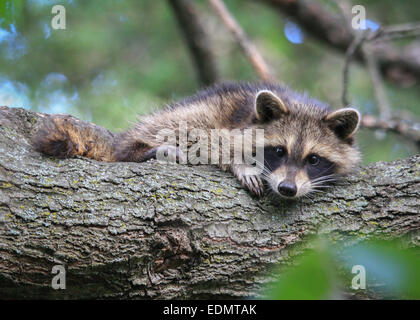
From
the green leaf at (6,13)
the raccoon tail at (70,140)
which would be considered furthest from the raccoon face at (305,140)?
the green leaf at (6,13)

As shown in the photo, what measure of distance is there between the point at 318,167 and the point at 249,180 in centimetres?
97

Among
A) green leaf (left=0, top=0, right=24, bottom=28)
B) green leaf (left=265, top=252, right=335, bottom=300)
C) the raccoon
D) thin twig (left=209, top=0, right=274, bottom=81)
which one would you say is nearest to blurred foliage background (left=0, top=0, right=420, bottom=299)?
thin twig (left=209, top=0, right=274, bottom=81)

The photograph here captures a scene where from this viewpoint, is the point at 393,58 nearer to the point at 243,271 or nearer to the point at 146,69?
the point at 146,69

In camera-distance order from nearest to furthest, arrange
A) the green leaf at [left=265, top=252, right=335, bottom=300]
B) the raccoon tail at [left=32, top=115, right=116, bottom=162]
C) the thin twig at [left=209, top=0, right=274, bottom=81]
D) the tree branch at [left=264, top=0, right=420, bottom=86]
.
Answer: the green leaf at [left=265, top=252, right=335, bottom=300] → the raccoon tail at [left=32, top=115, right=116, bottom=162] → the thin twig at [left=209, top=0, right=274, bottom=81] → the tree branch at [left=264, top=0, right=420, bottom=86]

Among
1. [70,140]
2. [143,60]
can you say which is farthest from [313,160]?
[143,60]

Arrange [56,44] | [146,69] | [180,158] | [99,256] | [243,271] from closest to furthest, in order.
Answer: [99,256] → [243,271] → [180,158] → [56,44] → [146,69]

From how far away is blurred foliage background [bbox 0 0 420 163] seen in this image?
8.56 meters

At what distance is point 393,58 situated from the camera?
30.6 ft

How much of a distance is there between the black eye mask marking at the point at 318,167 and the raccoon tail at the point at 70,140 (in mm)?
2157

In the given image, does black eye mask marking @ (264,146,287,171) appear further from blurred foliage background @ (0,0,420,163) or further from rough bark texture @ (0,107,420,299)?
blurred foliage background @ (0,0,420,163)

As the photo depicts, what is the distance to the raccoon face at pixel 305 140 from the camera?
469 cm

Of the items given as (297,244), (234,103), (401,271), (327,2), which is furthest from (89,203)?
(327,2)

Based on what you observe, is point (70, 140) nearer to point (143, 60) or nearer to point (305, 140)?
point (305, 140)

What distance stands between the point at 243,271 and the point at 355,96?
8.41 meters
